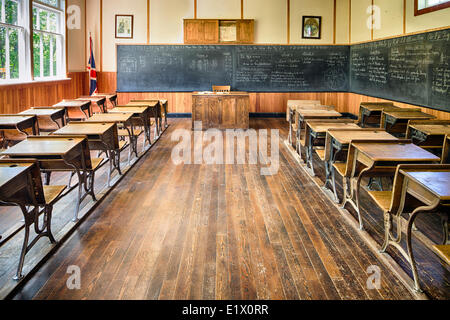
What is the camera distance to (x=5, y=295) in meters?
2.49

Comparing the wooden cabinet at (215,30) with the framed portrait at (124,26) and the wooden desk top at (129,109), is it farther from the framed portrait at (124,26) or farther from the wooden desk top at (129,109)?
the wooden desk top at (129,109)

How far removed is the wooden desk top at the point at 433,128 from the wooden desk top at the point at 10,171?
12.9ft

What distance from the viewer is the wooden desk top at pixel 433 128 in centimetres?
435

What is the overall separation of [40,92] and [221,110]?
12.4 ft

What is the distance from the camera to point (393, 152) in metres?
3.38

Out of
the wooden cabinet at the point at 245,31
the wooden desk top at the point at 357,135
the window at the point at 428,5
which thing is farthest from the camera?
the wooden cabinet at the point at 245,31

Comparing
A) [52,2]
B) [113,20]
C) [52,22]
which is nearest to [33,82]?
[52,22]

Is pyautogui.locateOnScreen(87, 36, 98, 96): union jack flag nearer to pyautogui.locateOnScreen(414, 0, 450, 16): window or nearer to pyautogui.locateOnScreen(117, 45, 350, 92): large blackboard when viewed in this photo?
pyautogui.locateOnScreen(117, 45, 350, 92): large blackboard

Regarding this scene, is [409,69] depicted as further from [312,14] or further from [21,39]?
[21,39]

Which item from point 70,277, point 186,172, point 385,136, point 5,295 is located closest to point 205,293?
point 70,277

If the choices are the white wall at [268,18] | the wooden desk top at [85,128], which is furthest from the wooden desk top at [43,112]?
the white wall at [268,18]

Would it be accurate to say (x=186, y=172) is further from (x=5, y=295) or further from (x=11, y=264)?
(x=5, y=295)

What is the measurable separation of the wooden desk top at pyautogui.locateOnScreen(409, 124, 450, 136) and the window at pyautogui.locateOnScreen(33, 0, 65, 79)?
7.35 meters

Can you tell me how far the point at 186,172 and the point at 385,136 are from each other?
2.64 m
